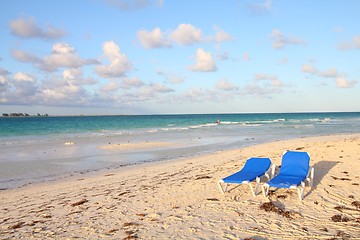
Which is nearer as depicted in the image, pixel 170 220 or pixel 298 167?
pixel 170 220

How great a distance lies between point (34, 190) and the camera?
8953 millimetres

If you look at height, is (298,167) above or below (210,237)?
above

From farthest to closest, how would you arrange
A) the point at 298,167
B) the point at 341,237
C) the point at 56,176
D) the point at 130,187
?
1. the point at 56,176
2. the point at 130,187
3. the point at 298,167
4. the point at 341,237

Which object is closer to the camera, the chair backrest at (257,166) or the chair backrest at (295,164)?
the chair backrest at (295,164)

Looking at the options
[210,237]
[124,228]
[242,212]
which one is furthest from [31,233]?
[242,212]

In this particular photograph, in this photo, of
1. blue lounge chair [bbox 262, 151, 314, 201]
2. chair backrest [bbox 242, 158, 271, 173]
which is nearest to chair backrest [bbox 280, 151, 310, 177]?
blue lounge chair [bbox 262, 151, 314, 201]

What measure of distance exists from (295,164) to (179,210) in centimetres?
327

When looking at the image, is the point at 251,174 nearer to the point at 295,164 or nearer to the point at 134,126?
the point at 295,164

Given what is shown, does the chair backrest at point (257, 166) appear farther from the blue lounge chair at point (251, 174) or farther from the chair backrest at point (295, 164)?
the chair backrest at point (295, 164)

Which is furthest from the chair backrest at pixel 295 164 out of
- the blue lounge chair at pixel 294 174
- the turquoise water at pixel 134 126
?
the turquoise water at pixel 134 126

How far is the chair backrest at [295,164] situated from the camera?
7.63 m

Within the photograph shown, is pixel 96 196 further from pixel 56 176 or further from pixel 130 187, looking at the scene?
pixel 56 176

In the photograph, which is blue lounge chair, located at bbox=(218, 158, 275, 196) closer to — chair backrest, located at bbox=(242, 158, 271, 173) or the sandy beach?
chair backrest, located at bbox=(242, 158, 271, 173)

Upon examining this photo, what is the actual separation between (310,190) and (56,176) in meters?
7.96
